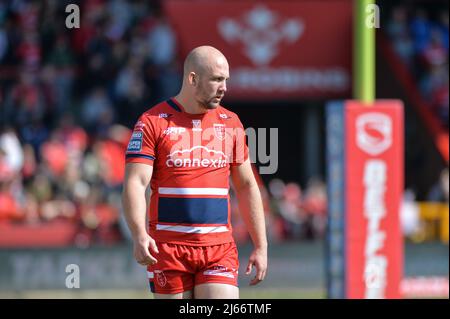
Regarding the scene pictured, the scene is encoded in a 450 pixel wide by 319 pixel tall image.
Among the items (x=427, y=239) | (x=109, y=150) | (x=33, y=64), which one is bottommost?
(x=427, y=239)

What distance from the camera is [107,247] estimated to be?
47.7 ft

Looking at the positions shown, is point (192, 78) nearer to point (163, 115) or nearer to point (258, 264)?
point (163, 115)

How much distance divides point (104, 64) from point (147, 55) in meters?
0.80

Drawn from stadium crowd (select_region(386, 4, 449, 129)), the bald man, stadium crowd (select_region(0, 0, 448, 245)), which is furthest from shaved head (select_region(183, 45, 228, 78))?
stadium crowd (select_region(386, 4, 449, 129))

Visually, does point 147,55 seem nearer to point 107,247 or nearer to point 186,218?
point 107,247

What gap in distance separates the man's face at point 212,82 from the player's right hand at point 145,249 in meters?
0.87

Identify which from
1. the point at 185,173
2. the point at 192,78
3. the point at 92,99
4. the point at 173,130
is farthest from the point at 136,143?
the point at 92,99

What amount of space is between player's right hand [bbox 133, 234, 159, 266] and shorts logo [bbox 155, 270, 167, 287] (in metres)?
0.25

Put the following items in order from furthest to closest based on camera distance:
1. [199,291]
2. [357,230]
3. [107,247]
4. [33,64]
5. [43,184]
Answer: [33,64], [43,184], [107,247], [357,230], [199,291]

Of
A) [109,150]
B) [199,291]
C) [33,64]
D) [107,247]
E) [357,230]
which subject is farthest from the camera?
[33,64]

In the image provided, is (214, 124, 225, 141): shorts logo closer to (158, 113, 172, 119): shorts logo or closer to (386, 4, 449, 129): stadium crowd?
(158, 113, 172, 119): shorts logo

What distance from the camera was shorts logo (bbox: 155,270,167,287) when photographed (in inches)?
258

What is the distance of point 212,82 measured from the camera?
255 inches
